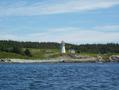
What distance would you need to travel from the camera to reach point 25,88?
47.8m

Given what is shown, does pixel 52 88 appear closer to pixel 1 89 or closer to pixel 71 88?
pixel 71 88

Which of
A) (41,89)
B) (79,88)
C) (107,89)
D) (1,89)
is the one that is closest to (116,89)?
(107,89)

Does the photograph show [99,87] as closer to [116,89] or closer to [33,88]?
[116,89]

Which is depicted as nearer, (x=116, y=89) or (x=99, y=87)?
(x=116, y=89)

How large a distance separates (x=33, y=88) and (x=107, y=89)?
7.94 meters

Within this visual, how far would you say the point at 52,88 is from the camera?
47781 mm

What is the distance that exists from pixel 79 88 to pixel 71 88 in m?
0.87

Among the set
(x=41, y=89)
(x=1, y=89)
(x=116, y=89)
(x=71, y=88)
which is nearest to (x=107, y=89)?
(x=116, y=89)

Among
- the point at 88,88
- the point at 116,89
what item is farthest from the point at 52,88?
the point at 116,89

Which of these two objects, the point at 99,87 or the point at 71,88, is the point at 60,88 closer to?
the point at 71,88

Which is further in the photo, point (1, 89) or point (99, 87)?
point (99, 87)

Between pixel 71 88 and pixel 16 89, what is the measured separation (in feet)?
19.5

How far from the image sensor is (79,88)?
4791 cm

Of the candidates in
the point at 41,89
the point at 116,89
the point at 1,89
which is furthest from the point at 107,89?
the point at 1,89
